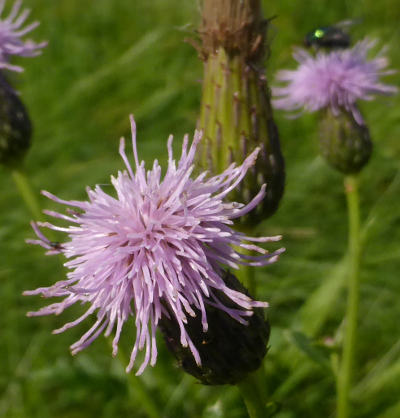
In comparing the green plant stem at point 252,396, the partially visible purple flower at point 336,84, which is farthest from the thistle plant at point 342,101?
the green plant stem at point 252,396

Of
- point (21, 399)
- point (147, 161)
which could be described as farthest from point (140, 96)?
point (21, 399)

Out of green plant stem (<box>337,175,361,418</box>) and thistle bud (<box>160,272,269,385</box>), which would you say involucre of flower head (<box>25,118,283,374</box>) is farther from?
green plant stem (<box>337,175,361,418</box>)

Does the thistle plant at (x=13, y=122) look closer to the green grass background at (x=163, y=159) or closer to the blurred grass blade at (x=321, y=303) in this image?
the green grass background at (x=163, y=159)

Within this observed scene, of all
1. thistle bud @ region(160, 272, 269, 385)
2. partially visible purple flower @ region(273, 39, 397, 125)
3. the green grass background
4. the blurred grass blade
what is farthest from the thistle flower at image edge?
the blurred grass blade

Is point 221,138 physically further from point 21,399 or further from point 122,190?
point 21,399

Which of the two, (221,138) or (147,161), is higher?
(221,138)

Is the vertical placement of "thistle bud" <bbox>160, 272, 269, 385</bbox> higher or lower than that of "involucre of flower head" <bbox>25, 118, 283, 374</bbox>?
lower
